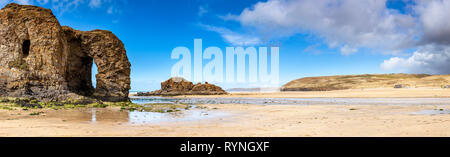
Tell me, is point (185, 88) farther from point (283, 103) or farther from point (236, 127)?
point (236, 127)

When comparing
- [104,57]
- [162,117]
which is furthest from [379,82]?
[162,117]

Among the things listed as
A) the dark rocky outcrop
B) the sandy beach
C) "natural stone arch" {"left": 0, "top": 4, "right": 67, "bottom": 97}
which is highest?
→ "natural stone arch" {"left": 0, "top": 4, "right": 67, "bottom": 97}

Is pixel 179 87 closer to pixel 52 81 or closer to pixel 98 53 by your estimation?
pixel 98 53

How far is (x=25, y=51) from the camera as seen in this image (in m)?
23.4

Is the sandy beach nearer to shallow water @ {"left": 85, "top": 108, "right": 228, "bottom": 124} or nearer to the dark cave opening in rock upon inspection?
shallow water @ {"left": 85, "top": 108, "right": 228, "bottom": 124}

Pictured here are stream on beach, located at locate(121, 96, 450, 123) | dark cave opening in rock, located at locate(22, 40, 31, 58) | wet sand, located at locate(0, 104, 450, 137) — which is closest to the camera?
wet sand, located at locate(0, 104, 450, 137)

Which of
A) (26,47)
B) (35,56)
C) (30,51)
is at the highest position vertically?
(26,47)

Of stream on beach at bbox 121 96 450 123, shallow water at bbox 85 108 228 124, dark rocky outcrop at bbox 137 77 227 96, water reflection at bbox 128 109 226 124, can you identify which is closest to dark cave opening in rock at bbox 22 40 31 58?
stream on beach at bbox 121 96 450 123

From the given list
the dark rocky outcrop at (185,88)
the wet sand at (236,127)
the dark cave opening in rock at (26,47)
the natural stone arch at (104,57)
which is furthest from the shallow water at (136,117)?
the dark rocky outcrop at (185,88)

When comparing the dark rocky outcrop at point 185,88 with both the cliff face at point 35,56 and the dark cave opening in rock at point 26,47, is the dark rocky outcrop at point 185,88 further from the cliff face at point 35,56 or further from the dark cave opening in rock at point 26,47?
the dark cave opening in rock at point 26,47

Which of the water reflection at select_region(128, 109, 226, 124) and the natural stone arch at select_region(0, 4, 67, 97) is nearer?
the water reflection at select_region(128, 109, 226, 124)
